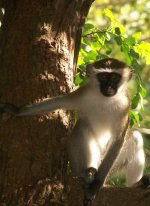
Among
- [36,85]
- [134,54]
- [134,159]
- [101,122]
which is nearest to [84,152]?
[101,122]

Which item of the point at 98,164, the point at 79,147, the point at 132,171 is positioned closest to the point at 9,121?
the point at 79,147

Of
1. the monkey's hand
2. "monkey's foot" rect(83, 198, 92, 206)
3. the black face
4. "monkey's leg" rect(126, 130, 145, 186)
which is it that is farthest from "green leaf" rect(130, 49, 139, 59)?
"monkey's foot" rect(83, 198, 92, 206)

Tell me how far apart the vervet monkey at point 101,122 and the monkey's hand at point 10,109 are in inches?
21.8

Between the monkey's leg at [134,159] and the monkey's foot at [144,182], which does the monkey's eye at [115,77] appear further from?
the monkey's foot at [144,182]

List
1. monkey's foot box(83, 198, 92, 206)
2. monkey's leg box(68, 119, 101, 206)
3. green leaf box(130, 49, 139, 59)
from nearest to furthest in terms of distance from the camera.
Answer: monkey's foot box(83, 198, 92, 206), monkey's leg box(68, 119, 101, 206), green leaf box(130, 49, 139, 59)

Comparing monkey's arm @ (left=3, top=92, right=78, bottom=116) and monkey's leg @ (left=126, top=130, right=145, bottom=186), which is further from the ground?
monkey's arm @ (left=3, top=92, right=78, bottom=116)

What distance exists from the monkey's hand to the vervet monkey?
0.55m

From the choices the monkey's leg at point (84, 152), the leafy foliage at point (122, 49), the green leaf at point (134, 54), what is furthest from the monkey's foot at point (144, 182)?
the green leaf at point (134, 54)

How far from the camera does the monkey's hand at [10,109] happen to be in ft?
14.9

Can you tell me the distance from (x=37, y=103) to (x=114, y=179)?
6.33 ft

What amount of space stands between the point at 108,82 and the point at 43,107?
2.96 feet

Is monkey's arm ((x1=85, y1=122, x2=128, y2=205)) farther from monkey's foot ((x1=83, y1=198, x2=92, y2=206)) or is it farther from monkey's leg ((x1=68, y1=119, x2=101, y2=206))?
monkey's foot ((x1=83, y1=198, x2=92, y2=206))

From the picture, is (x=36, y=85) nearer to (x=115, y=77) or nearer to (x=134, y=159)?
(x=115, y=77)

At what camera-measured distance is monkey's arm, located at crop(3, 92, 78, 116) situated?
15.0 feet
